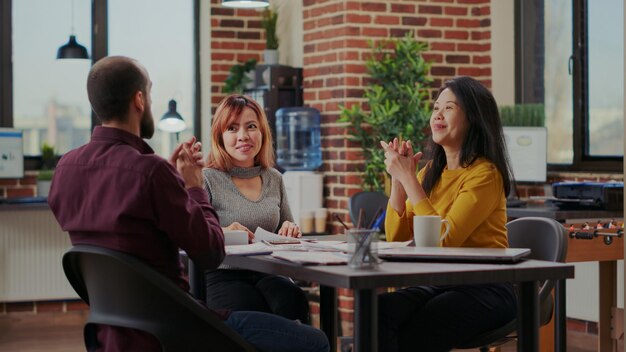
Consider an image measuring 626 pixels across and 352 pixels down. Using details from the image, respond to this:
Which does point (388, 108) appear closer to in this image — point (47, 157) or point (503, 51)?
point (503, 51)

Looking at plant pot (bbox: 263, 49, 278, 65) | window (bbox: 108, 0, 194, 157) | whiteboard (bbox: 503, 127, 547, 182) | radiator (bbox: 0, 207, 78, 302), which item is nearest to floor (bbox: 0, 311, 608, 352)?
radiator (bbox: 0, 207, 78, 302)

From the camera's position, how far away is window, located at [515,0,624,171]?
5.94 meters

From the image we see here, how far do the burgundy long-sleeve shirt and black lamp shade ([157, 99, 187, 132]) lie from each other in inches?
168

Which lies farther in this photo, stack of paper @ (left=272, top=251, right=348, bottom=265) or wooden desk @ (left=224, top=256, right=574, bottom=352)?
stack of paper @ (left=272, top=251, right=348, bottom=265)

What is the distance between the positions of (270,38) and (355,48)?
3.08 feet

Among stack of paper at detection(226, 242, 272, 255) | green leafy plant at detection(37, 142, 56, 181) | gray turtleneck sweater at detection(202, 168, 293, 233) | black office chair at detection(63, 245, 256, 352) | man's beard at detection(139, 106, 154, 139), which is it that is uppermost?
man's beard at detection(139, 106, 154, 139)

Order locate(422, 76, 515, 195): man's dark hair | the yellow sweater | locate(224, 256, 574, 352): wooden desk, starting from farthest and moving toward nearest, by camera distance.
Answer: locate(422, 76, 515, 195): man's dark hair, the yellow sweater, locate(224, 256, 574, 352): wooden desk

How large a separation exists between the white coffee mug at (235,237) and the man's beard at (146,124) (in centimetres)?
54

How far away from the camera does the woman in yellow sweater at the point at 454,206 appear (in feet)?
10.1

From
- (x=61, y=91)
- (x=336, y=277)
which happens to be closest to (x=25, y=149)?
(x=61, y=91)

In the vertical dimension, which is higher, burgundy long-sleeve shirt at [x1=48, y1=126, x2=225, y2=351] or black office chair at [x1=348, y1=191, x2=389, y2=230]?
burgundy long-sleeve shirt at [x1=48, y1=126, x2=225, y2=351]

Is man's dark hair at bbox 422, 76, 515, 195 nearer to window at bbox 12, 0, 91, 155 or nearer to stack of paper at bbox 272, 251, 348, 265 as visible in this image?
stack of paper at bbox 272, 251, 348, 265

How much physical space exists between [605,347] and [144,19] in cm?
410

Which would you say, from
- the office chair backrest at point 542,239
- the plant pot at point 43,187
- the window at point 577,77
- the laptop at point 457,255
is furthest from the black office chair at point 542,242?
the plant pot at point 43,187
